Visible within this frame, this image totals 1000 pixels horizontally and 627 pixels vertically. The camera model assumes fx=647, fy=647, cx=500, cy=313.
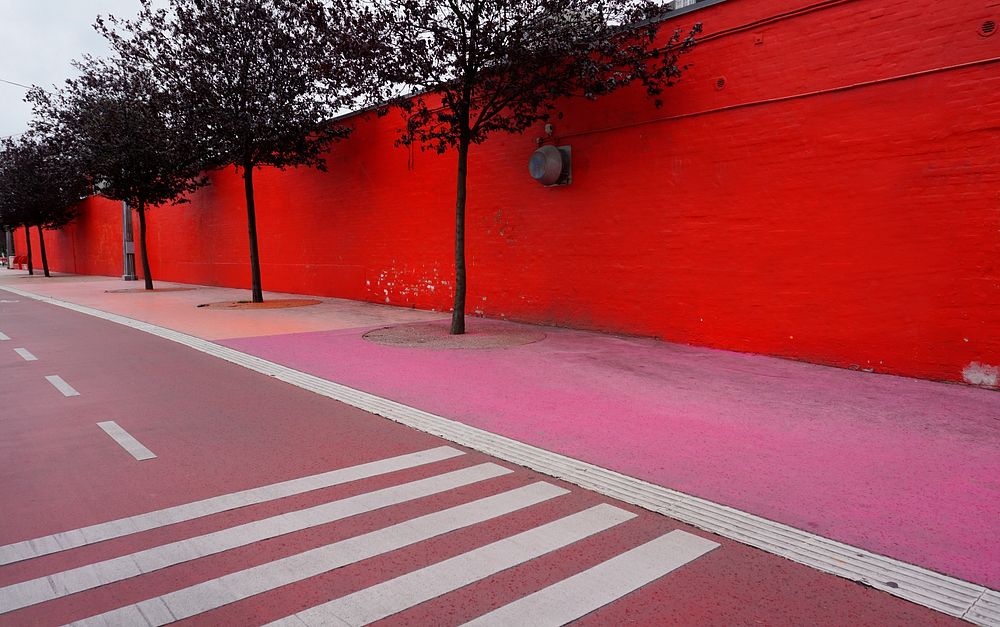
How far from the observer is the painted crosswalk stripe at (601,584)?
8.93 feet

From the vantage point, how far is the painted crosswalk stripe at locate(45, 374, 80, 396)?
6922mm

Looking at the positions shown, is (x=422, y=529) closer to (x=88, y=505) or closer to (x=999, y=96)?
(x=88, y=505)

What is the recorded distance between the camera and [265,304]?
658 inches

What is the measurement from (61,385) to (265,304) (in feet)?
31.2

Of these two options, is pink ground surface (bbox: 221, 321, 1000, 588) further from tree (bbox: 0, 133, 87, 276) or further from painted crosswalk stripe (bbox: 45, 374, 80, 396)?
tree (bbox: 0, 133, 87, 276)

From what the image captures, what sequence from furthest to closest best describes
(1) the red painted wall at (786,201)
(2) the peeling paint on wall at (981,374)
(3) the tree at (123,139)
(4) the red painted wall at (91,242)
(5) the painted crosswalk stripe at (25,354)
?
(4) the red painted wall at (91,242), (3) the tree at (123,139), (5) the painted crosswalk stripe at (25,354), (1) the red painted wall at (786,201), (2) the peeling paint on wall at (981,374)

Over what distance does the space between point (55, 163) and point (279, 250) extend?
15.9 meters

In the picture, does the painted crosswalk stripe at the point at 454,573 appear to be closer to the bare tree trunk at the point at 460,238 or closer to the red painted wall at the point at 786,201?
the red painted wall at the point at 786,201

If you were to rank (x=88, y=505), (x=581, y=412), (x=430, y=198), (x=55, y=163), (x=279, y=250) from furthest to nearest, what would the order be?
(x=55, y=163), (x=279, y=250), (x=430, y=198), (x=581, y=412), (x=88, y=505)

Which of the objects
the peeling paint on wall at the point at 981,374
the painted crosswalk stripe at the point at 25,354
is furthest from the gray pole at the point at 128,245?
the peeling paint on wall at the point at 981,374

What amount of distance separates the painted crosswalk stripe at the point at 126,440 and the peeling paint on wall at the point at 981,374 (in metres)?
7.86

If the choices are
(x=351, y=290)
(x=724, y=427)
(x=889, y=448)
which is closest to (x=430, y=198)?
(x=351, y=290)

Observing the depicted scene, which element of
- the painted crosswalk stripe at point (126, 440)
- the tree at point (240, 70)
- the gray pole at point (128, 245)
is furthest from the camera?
the gray pole at point (128, 245)

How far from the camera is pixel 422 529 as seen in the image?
11.7ft
